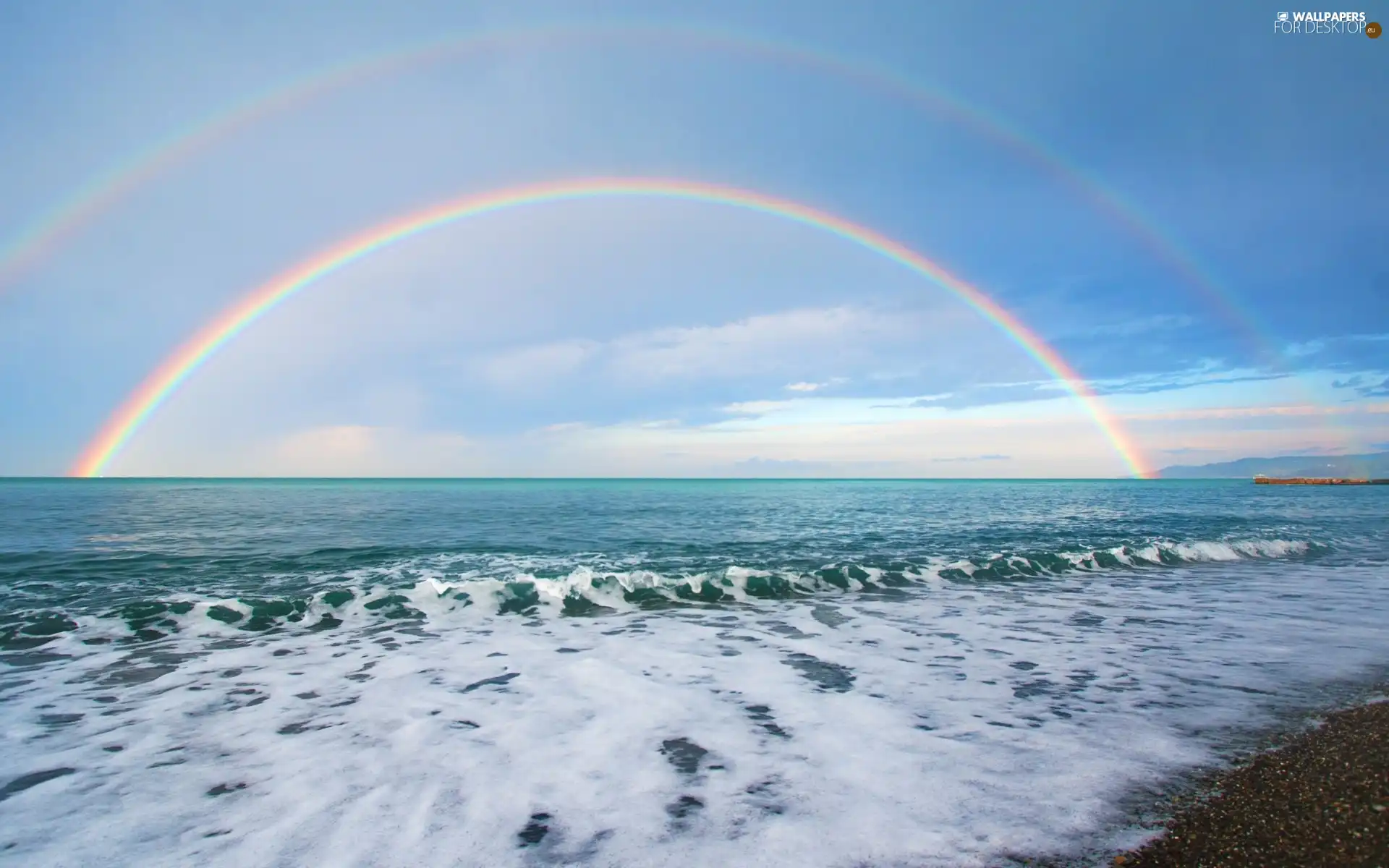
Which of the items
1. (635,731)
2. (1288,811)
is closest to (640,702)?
(635,731)

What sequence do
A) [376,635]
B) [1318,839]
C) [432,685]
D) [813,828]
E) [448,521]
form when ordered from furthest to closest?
[448,521] → [376,635] → [432,685] → [813,828] → [1318,839]

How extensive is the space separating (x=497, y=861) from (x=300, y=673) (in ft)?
22.9

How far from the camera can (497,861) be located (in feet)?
15.5

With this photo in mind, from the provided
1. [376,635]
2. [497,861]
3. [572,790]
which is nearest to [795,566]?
[376,635]

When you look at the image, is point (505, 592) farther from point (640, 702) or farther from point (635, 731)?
point (635, 731)

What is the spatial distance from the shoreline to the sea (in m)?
0.30

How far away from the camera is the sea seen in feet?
16.9

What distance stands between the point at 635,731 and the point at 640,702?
1045mm

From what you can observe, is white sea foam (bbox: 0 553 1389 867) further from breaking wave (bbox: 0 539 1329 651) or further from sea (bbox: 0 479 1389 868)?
breaking wave (bbox: 0 539 1329 651)

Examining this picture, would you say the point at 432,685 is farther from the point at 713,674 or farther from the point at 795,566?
the point at 795,566

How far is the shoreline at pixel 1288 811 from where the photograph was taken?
14.3 feet

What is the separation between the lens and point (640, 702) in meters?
8.43

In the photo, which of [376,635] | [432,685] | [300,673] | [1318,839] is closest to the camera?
[1318,839]

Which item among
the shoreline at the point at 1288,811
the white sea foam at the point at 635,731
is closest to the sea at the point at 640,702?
the white sea foam at the point at 635,731
